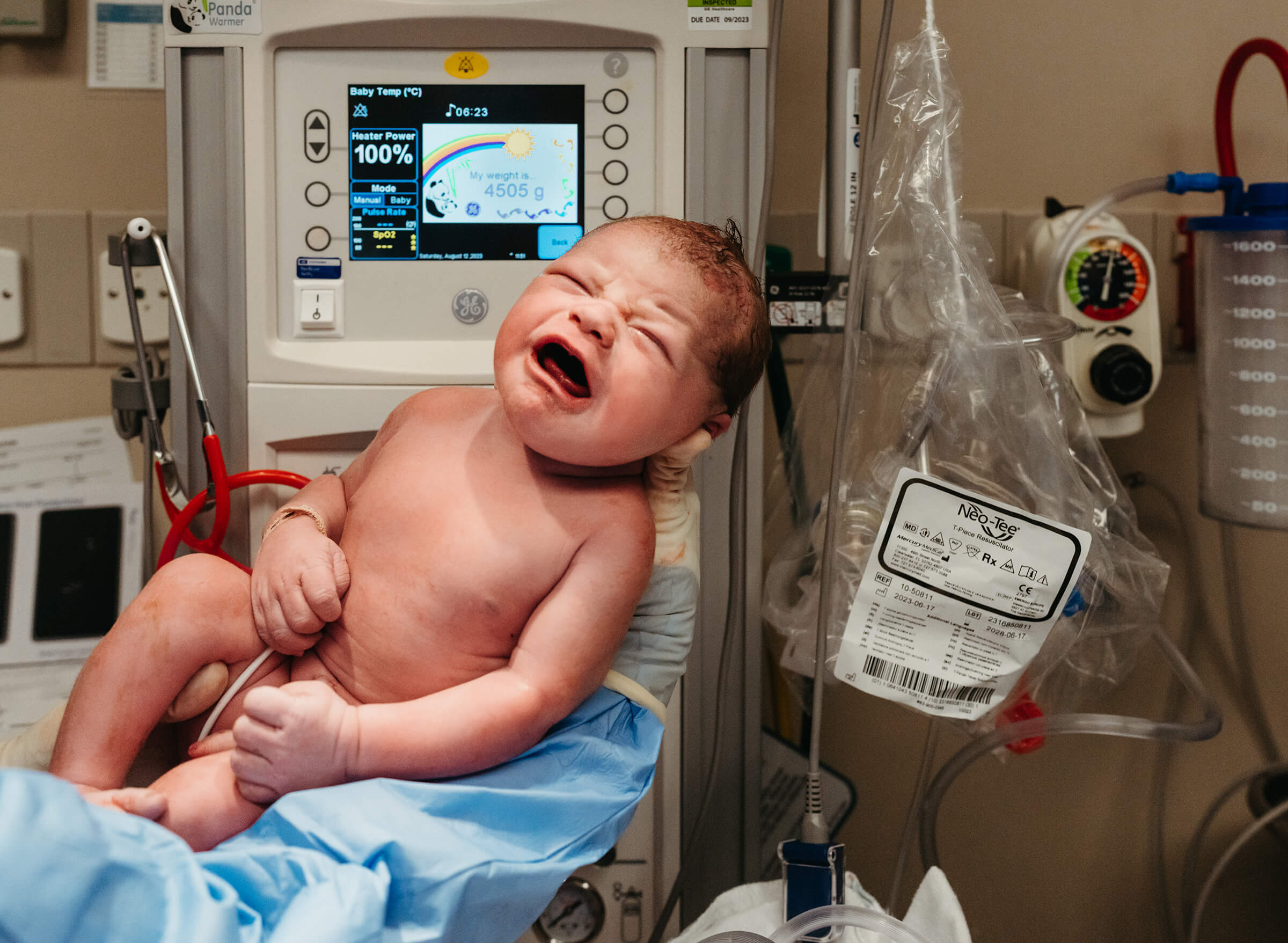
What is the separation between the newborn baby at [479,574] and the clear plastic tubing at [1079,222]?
554 millimetres

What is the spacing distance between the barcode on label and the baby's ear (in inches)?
9.5

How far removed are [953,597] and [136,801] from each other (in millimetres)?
616

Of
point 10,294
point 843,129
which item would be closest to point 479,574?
point 843,129

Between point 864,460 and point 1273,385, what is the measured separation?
0.51 metres

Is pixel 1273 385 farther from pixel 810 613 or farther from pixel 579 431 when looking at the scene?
pixel 579 431

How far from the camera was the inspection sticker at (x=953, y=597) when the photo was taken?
29.5 inches

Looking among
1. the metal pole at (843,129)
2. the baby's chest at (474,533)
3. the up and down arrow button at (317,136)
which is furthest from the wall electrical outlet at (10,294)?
the metal pole at (843,129)

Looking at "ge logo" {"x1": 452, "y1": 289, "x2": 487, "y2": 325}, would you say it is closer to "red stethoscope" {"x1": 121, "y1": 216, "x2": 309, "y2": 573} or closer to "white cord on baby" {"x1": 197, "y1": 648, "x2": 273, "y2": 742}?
"red stethoscope" {"x1": 121, "y1": 216, "x2": 309, "y2": 573}

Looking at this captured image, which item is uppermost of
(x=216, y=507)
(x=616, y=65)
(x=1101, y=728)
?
(x=616, y=65)

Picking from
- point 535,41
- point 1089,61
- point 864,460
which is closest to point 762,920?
point 864,460

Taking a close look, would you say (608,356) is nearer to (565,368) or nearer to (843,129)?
(565,368)

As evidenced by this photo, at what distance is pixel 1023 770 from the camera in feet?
4.45

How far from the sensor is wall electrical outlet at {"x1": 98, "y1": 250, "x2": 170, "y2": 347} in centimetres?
117

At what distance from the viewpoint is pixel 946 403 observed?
784 mm
